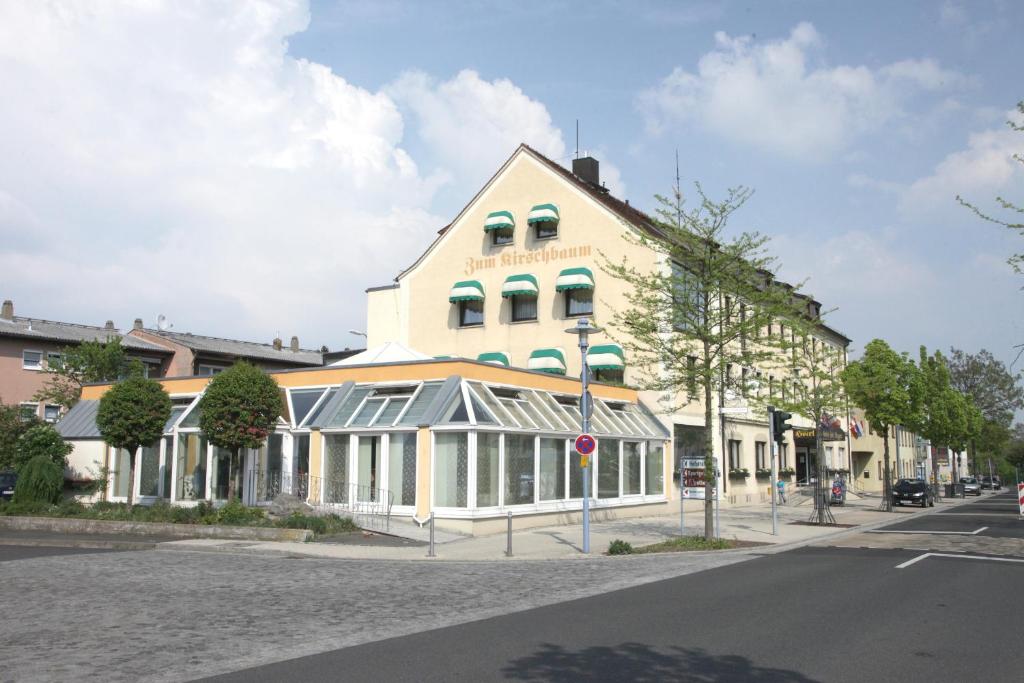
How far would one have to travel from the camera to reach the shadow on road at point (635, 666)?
7.56 meters

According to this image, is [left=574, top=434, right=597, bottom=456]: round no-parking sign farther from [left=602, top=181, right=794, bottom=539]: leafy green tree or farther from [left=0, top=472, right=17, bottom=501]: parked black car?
[left=0, top=472, right=17, bottom=501]: parked black car

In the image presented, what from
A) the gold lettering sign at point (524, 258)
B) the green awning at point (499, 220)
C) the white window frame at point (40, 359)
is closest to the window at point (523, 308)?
the gold lettering sign at point (524, 258)

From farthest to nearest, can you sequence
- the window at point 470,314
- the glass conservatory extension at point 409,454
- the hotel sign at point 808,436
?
the hotel sign at point 808,436
the window at point 470,314
the glass conservatory extension at point 409,454

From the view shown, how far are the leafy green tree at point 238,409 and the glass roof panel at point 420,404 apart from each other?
368cm

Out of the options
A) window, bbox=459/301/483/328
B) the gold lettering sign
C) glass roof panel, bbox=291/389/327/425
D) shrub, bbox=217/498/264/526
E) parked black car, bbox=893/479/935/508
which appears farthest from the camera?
parked black car, bbox=893/479/935/508

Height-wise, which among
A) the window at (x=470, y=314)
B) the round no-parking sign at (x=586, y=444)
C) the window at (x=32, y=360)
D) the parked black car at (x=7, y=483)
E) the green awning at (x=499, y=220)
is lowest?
the parked black car at (x=7, y=483)

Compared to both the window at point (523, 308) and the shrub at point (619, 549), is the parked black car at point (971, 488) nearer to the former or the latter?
the window at point (523, 308)

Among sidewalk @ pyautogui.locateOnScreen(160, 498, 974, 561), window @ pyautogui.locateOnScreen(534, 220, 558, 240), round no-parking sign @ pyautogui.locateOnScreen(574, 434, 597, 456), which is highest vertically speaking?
window @ pyautogui.locateOnScreen(534, 220, 558, 240)

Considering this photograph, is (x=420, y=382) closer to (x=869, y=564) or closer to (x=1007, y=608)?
(x=869, y=564)

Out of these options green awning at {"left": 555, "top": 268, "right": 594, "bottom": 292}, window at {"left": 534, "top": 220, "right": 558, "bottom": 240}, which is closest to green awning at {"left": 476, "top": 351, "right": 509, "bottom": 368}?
green awning at {"left": 555, "top": 268, "right": 594, "bottom": 292}

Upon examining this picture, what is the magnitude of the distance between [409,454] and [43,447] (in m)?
14.1

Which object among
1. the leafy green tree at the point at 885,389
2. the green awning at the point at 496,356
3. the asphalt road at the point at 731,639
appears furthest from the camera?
the leafy green tree at the point at 885,389

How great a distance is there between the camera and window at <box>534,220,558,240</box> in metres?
38.5

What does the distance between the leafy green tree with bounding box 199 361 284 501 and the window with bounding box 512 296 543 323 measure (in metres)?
16.5
